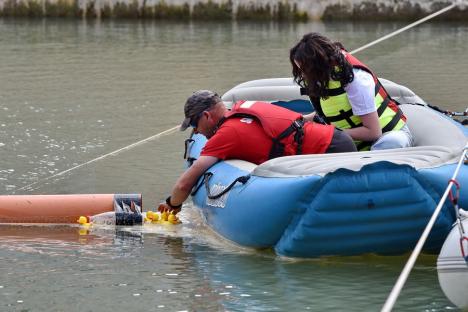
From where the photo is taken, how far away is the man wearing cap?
5039mm

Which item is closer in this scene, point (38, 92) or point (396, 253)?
point (396, 253)

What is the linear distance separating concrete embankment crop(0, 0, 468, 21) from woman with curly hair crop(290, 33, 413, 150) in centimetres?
1047

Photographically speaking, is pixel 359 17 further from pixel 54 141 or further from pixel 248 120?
pixel 248 120

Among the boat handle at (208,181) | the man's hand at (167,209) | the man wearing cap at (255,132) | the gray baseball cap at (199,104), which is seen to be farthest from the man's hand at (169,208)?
the gray baseball cap at (199,104)

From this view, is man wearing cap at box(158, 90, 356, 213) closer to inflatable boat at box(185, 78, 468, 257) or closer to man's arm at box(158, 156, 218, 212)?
man's arm at box(158, 156, 218, 212)

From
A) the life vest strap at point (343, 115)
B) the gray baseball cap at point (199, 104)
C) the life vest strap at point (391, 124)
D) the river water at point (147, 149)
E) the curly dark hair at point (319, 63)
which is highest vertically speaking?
the curly dark hair at point (319, 63)

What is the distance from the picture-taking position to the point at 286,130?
16.6 feet

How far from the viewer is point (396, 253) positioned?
475 centimetres

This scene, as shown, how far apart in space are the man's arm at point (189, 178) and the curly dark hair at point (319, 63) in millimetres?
555

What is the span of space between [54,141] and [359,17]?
8458mm

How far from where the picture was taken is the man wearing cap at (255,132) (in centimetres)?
504

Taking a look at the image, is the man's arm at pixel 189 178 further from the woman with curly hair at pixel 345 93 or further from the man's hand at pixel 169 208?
the woman with curly hair at pixel 345 93

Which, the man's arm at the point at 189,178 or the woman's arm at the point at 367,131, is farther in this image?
the woman's arm at the point at 367,131

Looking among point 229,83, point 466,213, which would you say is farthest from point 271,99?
point 229,83
